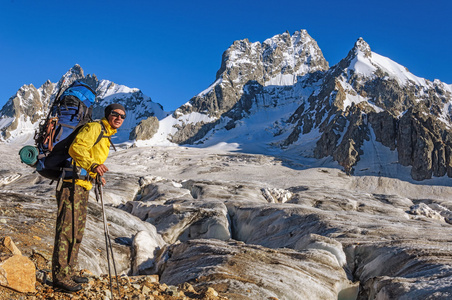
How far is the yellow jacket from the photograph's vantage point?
7000 millimetres

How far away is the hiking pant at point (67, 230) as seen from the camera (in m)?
6.97

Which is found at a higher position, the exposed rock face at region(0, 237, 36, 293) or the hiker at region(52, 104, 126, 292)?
the hiker at region(52, 104, 126, 292)

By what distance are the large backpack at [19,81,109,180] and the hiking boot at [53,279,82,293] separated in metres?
2.08

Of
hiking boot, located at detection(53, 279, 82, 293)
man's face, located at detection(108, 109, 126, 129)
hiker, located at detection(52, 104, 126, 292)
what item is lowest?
hiking boot, located at detection(53, 279, 82, 293)

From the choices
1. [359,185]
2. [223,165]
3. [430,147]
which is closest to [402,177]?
[430,147]

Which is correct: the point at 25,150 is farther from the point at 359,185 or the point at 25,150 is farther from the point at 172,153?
the point at 172,153

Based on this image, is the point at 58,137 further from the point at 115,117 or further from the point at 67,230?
the point at 67,230

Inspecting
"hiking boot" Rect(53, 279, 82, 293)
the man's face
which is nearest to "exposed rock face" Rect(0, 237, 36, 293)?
"hiking boot" Rect(53, 279, 82, 293)

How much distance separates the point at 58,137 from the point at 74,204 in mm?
1459

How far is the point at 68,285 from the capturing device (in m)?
6.73

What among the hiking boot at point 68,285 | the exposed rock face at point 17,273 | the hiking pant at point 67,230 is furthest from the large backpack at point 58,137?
the hiking boot at point 68,285

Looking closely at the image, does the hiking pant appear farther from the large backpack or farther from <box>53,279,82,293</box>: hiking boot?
the large backpack

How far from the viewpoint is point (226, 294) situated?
941 cm

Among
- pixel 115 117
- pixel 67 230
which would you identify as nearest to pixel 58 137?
pixel 115 117
